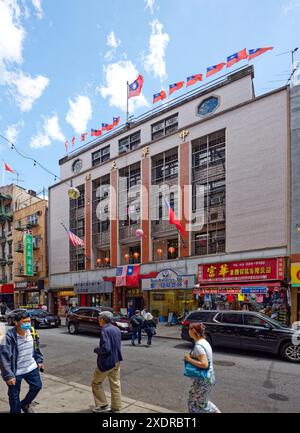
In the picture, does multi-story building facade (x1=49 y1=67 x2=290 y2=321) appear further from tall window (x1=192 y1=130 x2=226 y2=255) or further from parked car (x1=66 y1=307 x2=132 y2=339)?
parked car (x1=66 y1=307 x2=132 y2=339)

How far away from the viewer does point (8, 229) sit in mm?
38844

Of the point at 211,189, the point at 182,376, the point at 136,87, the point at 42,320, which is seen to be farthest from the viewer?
the point at 136,87

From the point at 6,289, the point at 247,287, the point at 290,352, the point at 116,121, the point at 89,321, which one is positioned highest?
the point at 116,121

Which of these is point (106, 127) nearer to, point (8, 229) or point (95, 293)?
point (95, 293)

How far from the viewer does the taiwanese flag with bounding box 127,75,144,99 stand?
26.1m

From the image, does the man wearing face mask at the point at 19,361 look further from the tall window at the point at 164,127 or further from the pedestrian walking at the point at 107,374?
the tall window at the point at 164,127

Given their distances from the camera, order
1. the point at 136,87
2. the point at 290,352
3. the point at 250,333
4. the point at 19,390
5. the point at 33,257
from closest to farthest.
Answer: the point at 19,390 → the point at 290,352 → the point at 250,333 → the point at 136,87 → the point at 33,257

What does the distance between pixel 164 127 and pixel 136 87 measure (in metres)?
4.84

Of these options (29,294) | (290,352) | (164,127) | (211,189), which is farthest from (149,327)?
(29,294)

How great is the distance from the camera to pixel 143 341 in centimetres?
1417

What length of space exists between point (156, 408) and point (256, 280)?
13.1 m

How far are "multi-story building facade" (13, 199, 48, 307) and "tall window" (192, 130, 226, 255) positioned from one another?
1907cm

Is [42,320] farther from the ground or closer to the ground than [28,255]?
closer to the ground

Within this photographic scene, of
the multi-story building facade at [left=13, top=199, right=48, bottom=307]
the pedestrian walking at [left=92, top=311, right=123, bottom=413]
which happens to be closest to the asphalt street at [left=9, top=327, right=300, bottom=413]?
the pedestrian walking at [left=92, top=311, right=123, bottom=413]
